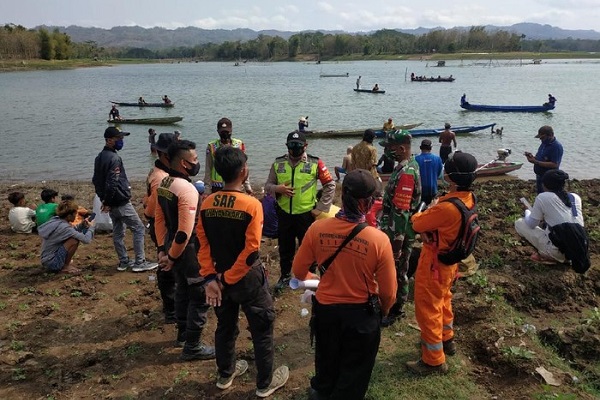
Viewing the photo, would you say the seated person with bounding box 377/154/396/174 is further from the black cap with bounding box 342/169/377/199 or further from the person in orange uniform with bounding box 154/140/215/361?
the black cap with bounding box 342/169/377/199

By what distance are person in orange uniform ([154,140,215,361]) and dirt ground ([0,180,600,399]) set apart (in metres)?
0.40

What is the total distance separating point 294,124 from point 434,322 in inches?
1061

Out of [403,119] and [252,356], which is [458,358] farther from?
[403,119]

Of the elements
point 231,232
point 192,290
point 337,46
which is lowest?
point 192,290

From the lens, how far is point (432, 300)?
4379 mm

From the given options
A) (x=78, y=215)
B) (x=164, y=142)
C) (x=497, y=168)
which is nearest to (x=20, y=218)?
(x=78, y=215)

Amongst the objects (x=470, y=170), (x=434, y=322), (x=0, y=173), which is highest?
(x=470, y=170)

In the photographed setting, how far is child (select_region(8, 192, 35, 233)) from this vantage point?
9.23 m

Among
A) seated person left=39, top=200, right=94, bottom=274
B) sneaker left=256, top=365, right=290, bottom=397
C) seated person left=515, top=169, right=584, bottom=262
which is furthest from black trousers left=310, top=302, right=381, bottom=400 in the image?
seated person left=39, top=200, right=94, bottom=274

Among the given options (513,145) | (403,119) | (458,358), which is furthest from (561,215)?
(403,119)

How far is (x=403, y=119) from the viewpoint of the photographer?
33500 millimetres

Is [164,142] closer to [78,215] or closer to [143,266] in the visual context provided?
[143,266]

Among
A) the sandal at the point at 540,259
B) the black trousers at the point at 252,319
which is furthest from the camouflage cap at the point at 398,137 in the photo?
the sandal at the point at 540,259

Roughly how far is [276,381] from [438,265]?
1.94 metres
